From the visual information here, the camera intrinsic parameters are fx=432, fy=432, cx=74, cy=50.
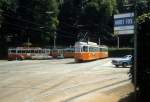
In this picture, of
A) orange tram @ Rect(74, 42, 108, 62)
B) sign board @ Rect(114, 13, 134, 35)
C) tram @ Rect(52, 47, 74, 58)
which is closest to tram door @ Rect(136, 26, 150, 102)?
sign board @ Rect(114, 13, 134, 35)

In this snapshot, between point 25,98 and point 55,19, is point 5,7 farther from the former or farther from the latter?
point 25,98

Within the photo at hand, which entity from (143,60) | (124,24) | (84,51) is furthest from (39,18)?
(124,24)

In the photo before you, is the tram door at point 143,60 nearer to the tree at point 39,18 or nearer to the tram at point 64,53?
the tram at point 64,53

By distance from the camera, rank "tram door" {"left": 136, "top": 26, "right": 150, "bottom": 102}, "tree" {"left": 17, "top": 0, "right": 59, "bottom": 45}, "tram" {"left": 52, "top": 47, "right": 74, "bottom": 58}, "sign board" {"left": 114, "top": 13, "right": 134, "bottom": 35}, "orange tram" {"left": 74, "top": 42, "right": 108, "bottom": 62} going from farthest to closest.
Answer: "tree" {"left": 17, "top": 0, "right": 59, "bottom": 45}
"tram" {"left": 52, "top": 47, "right": 74, "bottom": 58}
"orange tram" {"left": 74, "top": 42, "right": 108, "bottom": 62}
"tram door" {"left": 136, "top": 26, "right": 150, "bottom": 102}
"sign board" {"left": 114, "top": 13, "right": 134, "bottom": 35}

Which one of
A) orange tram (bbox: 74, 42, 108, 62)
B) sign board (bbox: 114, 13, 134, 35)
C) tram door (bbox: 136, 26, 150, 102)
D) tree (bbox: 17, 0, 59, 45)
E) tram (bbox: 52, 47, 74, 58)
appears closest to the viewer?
sign board (bbox: 114, 13, 134, 35)

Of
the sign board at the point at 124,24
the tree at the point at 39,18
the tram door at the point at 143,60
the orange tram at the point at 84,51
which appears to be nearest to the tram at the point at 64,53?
the tree at the point at 39,18

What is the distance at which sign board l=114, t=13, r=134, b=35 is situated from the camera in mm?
13992

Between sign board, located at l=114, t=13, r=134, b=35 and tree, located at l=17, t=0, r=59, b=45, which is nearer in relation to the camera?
sign board, located at l=114, t=13, r=134, b=35

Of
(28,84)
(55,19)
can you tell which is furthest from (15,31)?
(28,84)

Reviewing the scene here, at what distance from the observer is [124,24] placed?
14.1m

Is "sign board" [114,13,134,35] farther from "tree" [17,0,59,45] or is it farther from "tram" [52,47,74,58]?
"tree" [17,0,59,45]

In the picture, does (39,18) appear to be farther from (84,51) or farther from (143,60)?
(143,60)

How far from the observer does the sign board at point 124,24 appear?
14.0m

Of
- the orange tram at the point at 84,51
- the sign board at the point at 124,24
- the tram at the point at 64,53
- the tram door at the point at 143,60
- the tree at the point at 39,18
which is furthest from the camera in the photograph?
the tree at the point at 39,18
